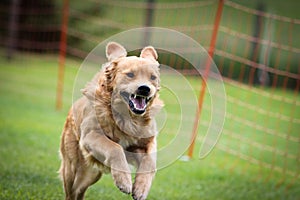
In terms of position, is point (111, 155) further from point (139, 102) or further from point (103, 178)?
point (103, 178)

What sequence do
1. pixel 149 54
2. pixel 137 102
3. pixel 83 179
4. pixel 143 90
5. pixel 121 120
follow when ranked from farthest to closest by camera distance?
pixel 83 179 → pixel 149 54 → pixel 121 120 → pixel 137 102 → pixel 143 90

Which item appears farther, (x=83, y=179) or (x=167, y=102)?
(x=167, y=102)

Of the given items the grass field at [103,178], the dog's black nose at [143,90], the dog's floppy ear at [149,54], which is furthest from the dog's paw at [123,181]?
the grass field at [103,178]

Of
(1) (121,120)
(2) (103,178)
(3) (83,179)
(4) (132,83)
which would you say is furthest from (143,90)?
(2) (103,178)

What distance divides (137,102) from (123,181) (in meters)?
0.58

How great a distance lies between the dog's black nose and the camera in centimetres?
367

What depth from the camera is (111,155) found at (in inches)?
150

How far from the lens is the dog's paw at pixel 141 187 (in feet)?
12.2

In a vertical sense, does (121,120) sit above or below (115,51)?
below

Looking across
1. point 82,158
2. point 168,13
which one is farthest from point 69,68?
point 82,158

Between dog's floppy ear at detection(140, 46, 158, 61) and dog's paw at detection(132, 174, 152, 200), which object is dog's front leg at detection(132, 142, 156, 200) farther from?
dog's floppy ear at detection(140, 46, 158, 61)

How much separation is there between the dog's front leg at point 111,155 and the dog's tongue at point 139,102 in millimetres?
337

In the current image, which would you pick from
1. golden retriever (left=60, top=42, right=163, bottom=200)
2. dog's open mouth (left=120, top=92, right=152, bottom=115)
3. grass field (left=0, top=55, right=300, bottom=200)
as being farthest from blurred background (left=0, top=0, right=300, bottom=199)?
dog's open mouth (left=120, top=92, right=152, bottom=115)

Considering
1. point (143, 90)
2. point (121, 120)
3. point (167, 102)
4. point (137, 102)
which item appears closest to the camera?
point (143, 90)
